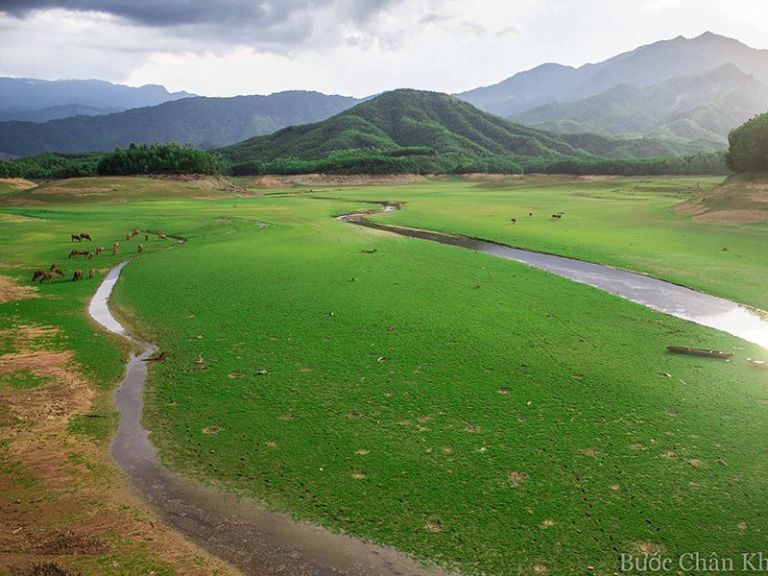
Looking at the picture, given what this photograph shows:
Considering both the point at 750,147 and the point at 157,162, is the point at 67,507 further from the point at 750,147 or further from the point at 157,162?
the point at 157,162

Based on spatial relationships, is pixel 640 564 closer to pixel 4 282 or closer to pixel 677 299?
pixel 677 299

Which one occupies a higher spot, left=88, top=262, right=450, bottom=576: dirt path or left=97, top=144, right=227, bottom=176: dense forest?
left=97, top=144, right=227, bottom=176: dense forest

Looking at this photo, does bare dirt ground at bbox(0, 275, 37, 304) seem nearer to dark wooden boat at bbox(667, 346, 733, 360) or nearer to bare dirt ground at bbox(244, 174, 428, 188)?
dark wooden boat at bbox(667, 346, 733, 360)

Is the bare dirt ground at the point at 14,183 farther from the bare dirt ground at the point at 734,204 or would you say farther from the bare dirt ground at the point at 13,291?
the bare dirt ground at the point at 734,204

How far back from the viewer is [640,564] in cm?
864

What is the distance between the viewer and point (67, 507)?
1009 centimetres

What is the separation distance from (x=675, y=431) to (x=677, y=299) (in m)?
15.4

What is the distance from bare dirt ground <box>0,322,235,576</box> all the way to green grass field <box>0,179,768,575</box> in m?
1.59

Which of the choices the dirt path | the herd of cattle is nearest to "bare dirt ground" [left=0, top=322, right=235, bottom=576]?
the dirt path

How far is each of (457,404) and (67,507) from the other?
31.0ft

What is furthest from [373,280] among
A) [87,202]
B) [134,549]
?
[87,202]

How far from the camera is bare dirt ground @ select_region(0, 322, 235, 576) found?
859cm

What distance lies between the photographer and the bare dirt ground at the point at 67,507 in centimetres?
859

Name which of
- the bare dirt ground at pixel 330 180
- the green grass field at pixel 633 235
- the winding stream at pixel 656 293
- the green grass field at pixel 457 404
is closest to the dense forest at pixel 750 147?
the green grass field at pixel 633 235
